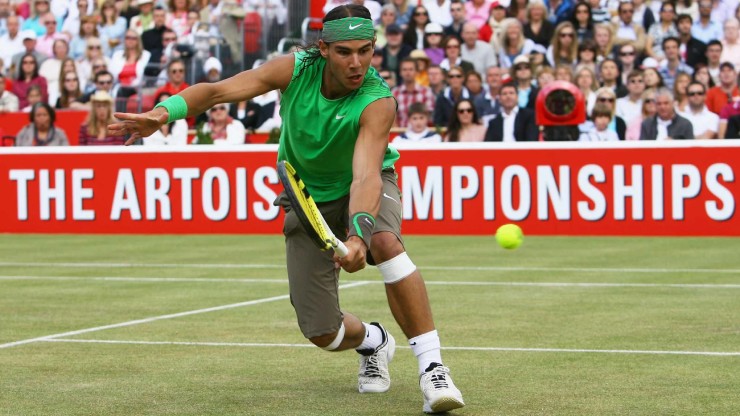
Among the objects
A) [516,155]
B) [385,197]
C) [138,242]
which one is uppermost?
[385,197]

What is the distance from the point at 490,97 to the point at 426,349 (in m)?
13.6

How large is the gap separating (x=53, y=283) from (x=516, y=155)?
22.9ft

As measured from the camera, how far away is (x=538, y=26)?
2147 centimetres

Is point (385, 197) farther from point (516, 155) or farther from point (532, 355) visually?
point (516, 155)

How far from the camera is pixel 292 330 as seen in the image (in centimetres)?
936

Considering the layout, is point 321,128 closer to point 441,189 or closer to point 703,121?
point 441,189

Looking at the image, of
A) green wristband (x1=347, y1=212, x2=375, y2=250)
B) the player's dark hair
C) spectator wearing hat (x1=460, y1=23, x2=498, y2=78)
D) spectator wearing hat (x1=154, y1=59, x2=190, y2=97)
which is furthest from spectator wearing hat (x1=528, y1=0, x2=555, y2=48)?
green wristband (x1=347, y1=212, x2=375, y2=250)

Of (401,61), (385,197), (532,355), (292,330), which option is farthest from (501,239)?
(401,61)

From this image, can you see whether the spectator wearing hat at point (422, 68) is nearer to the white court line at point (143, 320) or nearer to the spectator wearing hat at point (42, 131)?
the spectator wearing hat at point (42, 131)

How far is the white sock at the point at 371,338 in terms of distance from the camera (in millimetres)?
7039

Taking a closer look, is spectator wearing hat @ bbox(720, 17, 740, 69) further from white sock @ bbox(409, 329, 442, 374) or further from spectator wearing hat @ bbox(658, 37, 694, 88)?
white sock @ bbox(409, 329, 442, 374)

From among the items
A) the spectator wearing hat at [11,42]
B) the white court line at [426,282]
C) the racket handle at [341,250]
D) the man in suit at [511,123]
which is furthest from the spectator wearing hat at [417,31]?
the racket handle at [341,250]

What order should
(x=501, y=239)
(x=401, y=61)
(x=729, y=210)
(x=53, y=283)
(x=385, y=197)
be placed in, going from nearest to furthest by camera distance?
(x=385, y=197)
(x=501, y=239)
(x=53, y=283)
(x=729, y=210)
(x=401, y=61)

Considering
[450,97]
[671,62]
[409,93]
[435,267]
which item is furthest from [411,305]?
[671,62]
